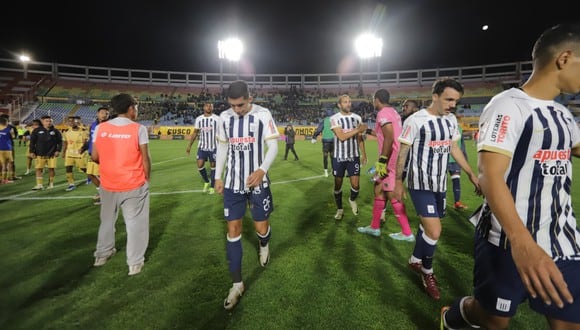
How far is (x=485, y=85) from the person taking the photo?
49375 mm

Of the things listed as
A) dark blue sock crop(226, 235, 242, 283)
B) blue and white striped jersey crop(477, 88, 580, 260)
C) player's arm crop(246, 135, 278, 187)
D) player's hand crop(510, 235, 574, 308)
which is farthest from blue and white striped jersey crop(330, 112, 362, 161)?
player's hand crop(510, 235, 574, 308)

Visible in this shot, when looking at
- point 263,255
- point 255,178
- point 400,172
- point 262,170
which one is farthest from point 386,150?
point 263,255

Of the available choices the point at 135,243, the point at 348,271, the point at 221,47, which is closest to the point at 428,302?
the point at 348,271

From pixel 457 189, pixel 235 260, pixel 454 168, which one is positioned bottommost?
pixel 235 260

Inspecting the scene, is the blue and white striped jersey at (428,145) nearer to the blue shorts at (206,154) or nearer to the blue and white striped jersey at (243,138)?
the blue and white striped jersey at (243,138)

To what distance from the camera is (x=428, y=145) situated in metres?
3.82

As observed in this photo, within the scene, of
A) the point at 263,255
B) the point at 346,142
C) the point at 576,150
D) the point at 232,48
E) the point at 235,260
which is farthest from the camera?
the point at 232,48

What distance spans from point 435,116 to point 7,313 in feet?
18.0

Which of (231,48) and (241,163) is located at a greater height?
(231,48)

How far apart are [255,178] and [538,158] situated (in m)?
2.58

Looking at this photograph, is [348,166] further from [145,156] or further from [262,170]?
[145,156]

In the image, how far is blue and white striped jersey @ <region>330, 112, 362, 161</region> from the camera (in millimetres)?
6241

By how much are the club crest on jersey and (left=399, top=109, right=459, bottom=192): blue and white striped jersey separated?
196 cm

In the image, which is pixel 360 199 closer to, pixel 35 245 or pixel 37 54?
pixel 35 245
